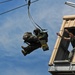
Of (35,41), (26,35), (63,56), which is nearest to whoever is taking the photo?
(26,35)

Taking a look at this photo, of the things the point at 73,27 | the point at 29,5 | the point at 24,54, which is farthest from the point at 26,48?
the point at 73,27

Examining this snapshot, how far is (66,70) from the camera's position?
2855 centimetres

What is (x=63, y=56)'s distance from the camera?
3086 centimetres

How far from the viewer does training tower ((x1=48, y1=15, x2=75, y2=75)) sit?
28719 millimetres

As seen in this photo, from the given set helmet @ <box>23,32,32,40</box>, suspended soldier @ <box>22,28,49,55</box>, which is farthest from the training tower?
helmet @ <box>23,32,32,40</box>

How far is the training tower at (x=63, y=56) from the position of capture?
94.2 feet

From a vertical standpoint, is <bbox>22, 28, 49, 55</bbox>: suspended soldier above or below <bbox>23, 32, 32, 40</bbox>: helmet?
below

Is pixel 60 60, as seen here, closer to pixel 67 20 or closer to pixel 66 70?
pixel 66 70

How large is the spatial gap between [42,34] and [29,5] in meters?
1.67

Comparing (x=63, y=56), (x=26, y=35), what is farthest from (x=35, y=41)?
(x=63, y=56)

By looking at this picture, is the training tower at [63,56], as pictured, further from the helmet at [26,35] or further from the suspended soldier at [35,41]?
the helmet at [26,35]

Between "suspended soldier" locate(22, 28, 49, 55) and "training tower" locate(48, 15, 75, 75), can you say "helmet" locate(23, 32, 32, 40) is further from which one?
"training tower" locate(48, 15, 75, 75)

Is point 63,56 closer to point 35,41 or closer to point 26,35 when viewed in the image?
point 35,41

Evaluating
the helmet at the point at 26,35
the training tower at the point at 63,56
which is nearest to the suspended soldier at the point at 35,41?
the helmet at the point at 26,35
